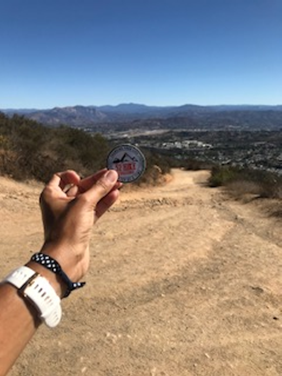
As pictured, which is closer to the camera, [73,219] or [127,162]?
[73,219]

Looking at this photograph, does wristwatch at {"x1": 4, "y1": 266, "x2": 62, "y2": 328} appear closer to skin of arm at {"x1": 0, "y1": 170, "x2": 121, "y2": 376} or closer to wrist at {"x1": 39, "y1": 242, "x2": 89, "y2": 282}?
skin of arm at {"x1": 0, "y1": 170, "x2": 121, "y2": 376}

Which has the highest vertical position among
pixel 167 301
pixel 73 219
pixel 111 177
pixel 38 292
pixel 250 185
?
pixel 111 177

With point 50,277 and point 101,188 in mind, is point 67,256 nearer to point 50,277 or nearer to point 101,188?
point 50,277

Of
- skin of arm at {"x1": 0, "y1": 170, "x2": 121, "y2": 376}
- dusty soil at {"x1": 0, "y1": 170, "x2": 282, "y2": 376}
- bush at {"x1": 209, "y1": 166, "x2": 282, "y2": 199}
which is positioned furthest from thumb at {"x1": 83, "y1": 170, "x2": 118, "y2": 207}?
bush at {"x1": 209, "y1": 166, "x2": 282, "y2": 199}

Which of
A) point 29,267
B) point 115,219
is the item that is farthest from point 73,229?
point 115,219

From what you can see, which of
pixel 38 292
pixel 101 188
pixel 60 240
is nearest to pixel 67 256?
pixel 60 240

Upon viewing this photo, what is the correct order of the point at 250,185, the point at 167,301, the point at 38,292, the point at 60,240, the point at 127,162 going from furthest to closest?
1. the point at 250,185
2. the point at 167,301
3. the point at 127,162
4. the point at 60,240
5. the point at 38,292

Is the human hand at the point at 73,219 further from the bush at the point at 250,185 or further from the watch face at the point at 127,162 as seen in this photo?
the bush at the point at 250,185
